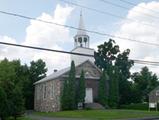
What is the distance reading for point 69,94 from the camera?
52156 millimetres

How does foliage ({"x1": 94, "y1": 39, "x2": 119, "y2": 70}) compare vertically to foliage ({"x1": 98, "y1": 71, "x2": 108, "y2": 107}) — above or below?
above

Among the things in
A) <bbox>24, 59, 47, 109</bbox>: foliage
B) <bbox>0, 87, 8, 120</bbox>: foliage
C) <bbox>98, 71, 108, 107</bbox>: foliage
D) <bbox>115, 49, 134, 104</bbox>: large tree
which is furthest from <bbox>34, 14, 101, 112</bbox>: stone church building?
<bbox>0, 87, 8, 120</bbox>: foliage

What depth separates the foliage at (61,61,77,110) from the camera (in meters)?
52.0

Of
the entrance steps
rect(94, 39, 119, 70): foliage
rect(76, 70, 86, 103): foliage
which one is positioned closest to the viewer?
the entrance steps

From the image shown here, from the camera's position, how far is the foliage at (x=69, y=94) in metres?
52.0

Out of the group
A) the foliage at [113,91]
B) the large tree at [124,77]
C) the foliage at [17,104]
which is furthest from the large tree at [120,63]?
the foliage at [17,104]

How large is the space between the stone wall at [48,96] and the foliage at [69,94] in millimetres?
2623

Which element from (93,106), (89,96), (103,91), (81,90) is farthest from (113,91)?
(81,90)

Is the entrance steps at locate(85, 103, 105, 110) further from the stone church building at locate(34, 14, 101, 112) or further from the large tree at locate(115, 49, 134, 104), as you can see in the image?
the large tree at locate(115, 49, 134, 104)

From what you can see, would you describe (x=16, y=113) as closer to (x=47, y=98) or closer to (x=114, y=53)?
(x=47, y=98)

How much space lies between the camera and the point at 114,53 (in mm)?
70938

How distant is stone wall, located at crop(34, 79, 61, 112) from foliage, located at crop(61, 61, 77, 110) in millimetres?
2623

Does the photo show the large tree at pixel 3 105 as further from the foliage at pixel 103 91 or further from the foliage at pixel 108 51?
the foliage at pixel 108 51

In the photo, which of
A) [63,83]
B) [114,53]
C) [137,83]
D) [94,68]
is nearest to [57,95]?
[63,83]
